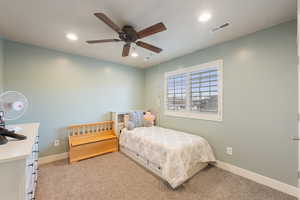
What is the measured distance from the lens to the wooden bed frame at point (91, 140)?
269cm

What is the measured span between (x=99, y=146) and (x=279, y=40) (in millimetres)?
3835

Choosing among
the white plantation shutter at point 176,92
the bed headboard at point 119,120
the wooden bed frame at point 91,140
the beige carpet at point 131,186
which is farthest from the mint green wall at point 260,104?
the wooden bed frame at point 91,140

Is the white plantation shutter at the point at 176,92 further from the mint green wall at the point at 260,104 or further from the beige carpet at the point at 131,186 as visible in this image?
the beige carpet at the point at 131,186

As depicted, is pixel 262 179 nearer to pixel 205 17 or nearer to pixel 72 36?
pixel 205 17

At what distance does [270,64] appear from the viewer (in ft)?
6.33

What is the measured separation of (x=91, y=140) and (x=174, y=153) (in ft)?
6.41

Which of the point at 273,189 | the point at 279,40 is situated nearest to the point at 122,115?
the point at 273,189

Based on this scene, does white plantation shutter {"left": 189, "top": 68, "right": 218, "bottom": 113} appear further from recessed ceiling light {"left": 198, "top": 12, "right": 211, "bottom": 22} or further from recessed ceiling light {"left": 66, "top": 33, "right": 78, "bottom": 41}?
recessed ceiling light {"left": 66, "top": 33, "right": 78, "bottom": 41}

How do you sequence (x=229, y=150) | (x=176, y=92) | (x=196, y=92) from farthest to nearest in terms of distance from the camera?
(x=176, y=92)
(x=196, y=92)
(x=229, y=150)

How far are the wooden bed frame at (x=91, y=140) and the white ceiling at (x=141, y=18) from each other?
1951 mm

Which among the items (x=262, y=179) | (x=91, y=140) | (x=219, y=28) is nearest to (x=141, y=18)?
(x=219, y=28)

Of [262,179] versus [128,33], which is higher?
[128,33]

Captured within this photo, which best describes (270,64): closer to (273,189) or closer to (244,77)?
(244,77)

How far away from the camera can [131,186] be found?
194 centimetres
